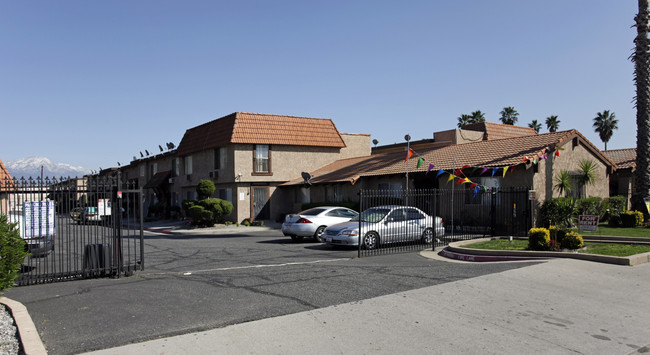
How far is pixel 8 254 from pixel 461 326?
6.43 meters

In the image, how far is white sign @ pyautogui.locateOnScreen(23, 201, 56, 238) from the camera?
9289 millimetres

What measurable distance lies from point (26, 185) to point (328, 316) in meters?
6.61

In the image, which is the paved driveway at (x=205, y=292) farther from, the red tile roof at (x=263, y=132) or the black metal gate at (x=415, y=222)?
the red tile roof at (x=263, y=132)

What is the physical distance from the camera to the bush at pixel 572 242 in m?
12.3

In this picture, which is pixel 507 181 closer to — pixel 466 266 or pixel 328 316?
pixel 466 266

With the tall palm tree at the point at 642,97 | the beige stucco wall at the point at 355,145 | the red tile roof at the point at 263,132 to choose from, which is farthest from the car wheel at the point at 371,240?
the beige stucco wall at the point at 355,145

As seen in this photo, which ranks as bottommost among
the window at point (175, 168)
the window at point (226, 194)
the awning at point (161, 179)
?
the window at point (226, 194)

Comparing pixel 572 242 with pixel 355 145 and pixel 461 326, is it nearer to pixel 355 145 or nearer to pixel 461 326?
pixel 461 326

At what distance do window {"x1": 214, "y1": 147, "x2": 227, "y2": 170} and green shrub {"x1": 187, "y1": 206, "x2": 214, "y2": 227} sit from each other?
15.5ft

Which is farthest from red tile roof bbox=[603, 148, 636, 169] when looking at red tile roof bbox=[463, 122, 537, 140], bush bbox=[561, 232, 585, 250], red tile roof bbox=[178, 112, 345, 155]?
bush bbox=[561, 232, 585, 250]

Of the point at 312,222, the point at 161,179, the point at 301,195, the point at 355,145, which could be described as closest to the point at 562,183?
the point at 312,222

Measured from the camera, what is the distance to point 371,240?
1462 cm

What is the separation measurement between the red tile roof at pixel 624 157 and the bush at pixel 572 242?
1891cm

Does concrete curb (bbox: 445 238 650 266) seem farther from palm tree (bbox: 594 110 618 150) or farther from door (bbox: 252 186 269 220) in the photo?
palm tree (bbox: 594 110 618 150)
